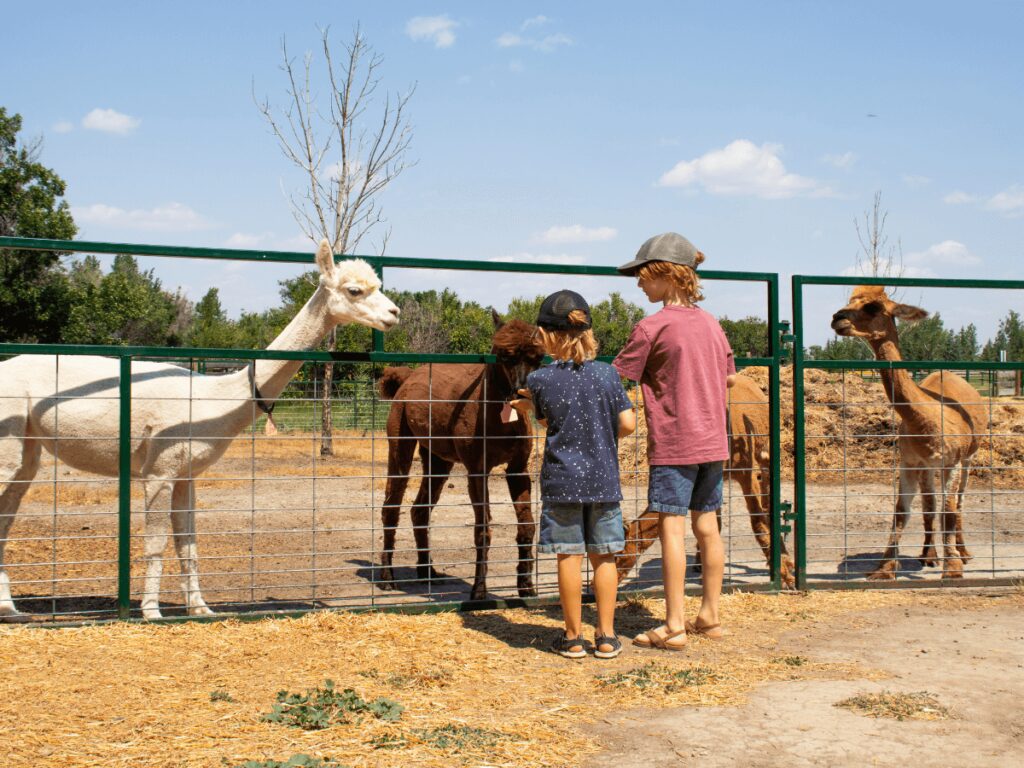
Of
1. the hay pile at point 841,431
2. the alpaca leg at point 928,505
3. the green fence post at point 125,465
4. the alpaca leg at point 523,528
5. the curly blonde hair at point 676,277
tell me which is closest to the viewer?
the curly blonde hair at point 676,277

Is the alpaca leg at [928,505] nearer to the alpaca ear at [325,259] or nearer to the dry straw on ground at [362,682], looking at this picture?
the dry straw on ground at [362,682]

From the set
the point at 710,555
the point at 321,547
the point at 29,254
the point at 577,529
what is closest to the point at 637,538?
the point at 710,555

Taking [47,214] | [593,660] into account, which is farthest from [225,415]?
[47,214]

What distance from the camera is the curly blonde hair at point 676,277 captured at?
469 cm

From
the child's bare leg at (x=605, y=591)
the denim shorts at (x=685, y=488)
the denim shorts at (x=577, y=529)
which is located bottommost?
the child's bare leg at (x=605, y=591)

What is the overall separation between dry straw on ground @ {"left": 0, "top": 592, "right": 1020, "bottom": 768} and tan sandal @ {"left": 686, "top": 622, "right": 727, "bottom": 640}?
65 mm

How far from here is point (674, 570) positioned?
4570mm

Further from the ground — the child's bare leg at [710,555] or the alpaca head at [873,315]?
the alpaca head at [873,315]

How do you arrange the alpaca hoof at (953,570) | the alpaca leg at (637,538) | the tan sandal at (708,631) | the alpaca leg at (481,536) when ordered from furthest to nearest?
the alpaca hoof at (953,570) → the alpaca leg at (637,538) → the alpaca leg at (481,536) → the tan sandal at (708,631)

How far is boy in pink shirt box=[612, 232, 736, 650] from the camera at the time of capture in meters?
4.57

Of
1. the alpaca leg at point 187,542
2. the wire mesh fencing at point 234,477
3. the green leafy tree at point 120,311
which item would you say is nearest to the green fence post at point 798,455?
the wire mesh fencing at point 234,477

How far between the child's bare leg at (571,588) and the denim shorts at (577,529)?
5 centimetres

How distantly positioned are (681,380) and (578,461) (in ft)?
2.42

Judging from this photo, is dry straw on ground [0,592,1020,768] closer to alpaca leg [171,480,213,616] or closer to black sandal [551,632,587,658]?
black sandal [551,632,587,658]
